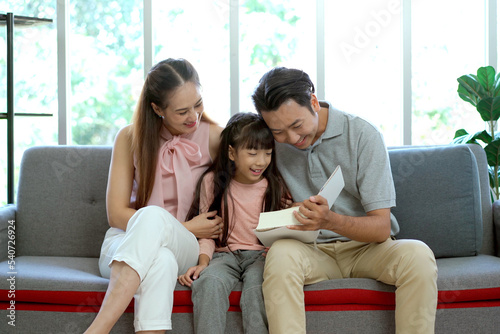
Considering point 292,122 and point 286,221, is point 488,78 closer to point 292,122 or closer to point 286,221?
point 292,122

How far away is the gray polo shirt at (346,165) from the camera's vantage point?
74.0 inches

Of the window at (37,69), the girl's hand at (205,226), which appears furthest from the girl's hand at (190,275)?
the window at (37,69)

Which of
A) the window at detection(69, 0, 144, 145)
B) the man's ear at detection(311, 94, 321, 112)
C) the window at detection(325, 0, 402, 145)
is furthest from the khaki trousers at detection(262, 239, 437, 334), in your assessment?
the window at detection(69, 0, 144, 145)

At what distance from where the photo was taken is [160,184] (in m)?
Result: 2.16

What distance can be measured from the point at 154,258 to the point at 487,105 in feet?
6.14

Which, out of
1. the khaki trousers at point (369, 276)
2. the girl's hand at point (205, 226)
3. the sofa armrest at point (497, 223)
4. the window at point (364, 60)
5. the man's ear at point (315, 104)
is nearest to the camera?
the khaki trousers at point (369, 276)

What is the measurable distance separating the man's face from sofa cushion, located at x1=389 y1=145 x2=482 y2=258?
603mm

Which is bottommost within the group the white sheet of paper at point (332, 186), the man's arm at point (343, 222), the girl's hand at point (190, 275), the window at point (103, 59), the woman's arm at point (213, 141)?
the girl's hand at point (190, 275)

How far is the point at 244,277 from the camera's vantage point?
187 centimetres

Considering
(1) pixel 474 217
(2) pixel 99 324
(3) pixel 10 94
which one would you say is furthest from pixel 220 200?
(3) pixel 10 94

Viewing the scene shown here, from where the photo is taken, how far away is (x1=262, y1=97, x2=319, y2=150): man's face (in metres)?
1.85

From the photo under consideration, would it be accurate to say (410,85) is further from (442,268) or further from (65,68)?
(65,68)

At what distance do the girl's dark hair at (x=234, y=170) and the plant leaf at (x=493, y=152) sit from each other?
1169 mm

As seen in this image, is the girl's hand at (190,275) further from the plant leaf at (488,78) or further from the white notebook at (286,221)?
the plant leaf at (488,78)
